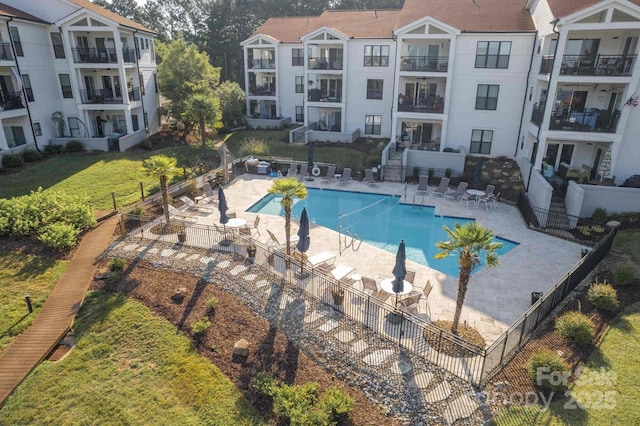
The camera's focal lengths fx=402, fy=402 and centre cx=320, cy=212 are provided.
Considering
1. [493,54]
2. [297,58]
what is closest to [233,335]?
[493,54]

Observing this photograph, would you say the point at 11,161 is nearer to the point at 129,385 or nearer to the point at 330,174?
the point at 330,174

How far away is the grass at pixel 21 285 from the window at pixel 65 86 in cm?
2245

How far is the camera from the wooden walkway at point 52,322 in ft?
39.0

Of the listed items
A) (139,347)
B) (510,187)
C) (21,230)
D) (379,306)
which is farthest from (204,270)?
(510,187)

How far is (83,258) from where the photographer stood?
1744 cm

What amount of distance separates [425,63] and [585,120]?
12528 millimetres

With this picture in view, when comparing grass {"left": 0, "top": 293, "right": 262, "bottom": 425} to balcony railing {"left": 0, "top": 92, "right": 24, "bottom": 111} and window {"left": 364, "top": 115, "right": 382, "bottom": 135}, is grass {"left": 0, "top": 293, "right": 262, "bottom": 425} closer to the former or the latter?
balcony railing {"left": 0, "top": 92, "right": 24, "bottom": 111}

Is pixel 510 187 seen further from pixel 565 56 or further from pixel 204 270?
pixel 204 270

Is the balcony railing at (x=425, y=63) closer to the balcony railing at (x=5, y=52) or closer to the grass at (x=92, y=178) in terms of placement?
the grass at (x=92, y=178)

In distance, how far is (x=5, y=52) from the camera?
28.9 meters

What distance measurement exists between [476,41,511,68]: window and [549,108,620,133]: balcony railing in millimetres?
7027

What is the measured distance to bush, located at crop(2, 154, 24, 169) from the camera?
89.6ft

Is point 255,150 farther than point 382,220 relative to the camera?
Yes

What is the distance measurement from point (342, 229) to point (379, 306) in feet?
33.4
